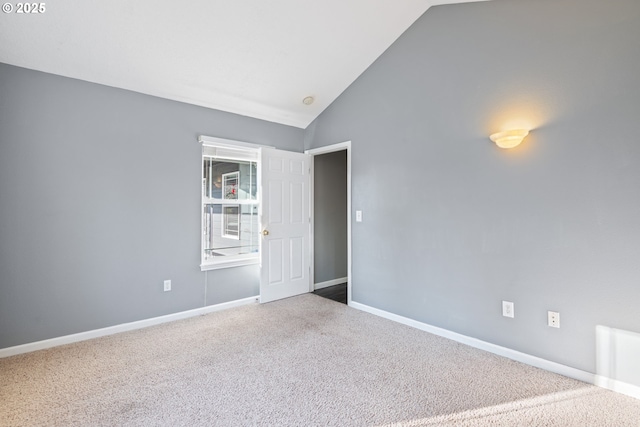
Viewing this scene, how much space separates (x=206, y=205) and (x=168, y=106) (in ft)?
3.85

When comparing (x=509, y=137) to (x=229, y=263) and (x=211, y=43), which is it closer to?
(x=211, y=43)

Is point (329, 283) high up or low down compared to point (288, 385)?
up

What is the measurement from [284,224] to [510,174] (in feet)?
8.90

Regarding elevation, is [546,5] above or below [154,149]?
above

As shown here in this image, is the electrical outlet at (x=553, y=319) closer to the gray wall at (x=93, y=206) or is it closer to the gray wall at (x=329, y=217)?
the gray wall at (x=329, y=217)

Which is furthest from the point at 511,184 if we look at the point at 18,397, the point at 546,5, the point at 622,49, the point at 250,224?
the point at 18,397

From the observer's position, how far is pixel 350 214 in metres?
3.93

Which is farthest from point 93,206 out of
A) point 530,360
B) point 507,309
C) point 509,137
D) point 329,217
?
point 530,360

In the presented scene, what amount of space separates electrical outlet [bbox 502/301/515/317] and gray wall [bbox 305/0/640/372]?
1.8 inches

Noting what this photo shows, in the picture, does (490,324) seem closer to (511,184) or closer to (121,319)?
(511,184)

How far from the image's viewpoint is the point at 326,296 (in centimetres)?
439

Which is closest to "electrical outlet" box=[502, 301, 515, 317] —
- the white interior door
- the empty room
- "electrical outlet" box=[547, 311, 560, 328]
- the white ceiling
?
the empty room

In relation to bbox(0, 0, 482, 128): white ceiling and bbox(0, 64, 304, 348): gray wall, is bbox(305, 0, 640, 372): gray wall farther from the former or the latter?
bbox(0, 64, 304, 348): gray wall

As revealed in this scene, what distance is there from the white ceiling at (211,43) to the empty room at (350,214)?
20 millimetres
